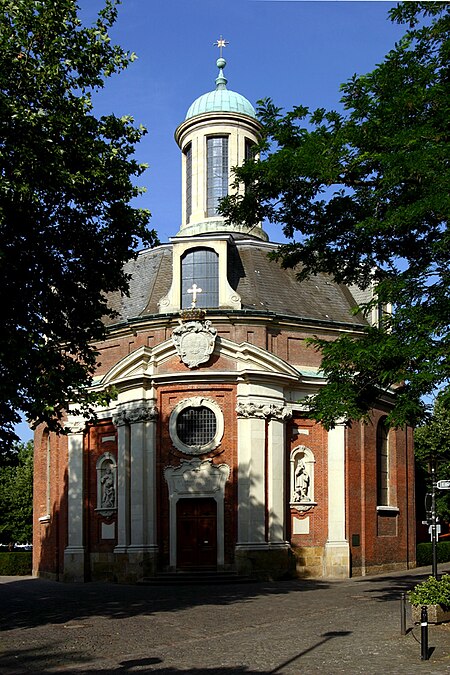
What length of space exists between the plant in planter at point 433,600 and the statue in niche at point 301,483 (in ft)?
51.9

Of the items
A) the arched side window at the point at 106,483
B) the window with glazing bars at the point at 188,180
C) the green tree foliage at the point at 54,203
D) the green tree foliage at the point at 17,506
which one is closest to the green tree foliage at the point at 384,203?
the green tree foliage at the point at 54,203

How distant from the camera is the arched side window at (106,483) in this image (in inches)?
1329

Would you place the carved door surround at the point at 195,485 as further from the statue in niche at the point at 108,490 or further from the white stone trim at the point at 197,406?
the statue in niche at the point at 108,490

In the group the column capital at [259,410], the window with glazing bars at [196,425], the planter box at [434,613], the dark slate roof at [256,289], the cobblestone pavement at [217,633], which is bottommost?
the cobblestone pavement at [217,633]

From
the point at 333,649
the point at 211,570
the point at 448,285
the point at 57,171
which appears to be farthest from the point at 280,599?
the point at 57,171

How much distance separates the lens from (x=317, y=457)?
33.5 metres

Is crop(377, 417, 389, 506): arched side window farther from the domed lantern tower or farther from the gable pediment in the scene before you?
the domed lantern tower

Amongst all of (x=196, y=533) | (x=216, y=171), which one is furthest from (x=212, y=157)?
(x=196, y=533)

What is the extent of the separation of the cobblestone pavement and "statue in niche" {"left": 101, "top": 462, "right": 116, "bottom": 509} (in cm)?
684

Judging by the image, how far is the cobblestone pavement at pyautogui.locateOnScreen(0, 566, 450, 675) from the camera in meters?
13.5

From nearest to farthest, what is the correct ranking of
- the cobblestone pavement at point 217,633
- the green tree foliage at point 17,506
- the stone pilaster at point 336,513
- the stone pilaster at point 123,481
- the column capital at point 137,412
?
1. the cobblestone pavement at point 217,633
2. the column capital at point 137,412
3. the stone pilaster at point 123,481
4. the stone pilaster at point 336,513
5. the green tree foliage at point 17,506

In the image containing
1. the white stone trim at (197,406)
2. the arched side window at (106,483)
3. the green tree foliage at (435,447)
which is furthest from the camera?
the green tree foliage at (435,447)

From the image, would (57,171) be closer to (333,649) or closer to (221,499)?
(333,649)

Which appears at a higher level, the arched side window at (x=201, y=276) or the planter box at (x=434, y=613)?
the arched side window at (x=201, y=276)
